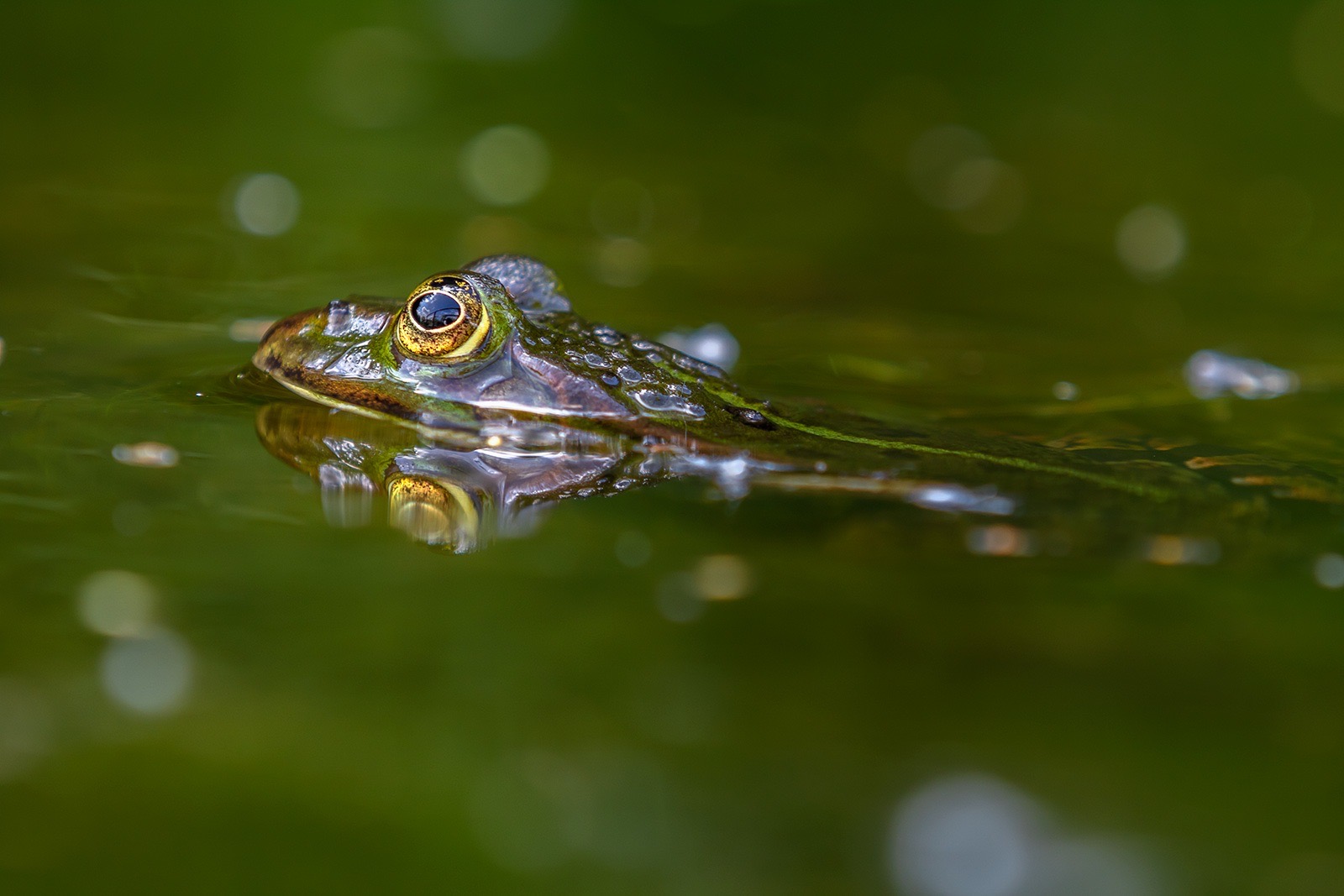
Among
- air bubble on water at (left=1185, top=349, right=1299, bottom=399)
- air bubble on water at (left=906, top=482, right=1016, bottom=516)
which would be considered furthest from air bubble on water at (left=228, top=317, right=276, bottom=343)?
air bubble on water at (left=1185, top=349, right=1299, bottom=399)

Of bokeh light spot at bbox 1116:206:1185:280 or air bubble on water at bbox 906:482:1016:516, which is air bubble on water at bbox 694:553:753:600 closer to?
air bubble on water at bbox 906:482:1016:516

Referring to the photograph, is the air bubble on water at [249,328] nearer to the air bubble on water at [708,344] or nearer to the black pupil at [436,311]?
the black pupil at [436,311]

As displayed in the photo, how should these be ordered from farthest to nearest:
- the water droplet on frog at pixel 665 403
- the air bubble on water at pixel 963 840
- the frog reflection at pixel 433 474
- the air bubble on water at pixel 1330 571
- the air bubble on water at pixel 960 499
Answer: the water droplet on frog at pixel 665 403, the air bubble on water at pixel 960 499, the frog reflection at pixel 433 474, the air bubble on water at pixel 1330 571, the air bubble on water at pixel 963 840

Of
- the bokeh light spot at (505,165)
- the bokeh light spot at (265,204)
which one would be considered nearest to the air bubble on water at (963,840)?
the bokeh light spot at (265,204)

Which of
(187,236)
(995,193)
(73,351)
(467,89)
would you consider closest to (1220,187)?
(995,193)

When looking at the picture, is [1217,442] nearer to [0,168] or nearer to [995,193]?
[995,193]

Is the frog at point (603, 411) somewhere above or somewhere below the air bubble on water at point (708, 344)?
below

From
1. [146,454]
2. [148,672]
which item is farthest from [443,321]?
[148,672]

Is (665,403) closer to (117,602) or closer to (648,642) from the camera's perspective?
(648,642)
